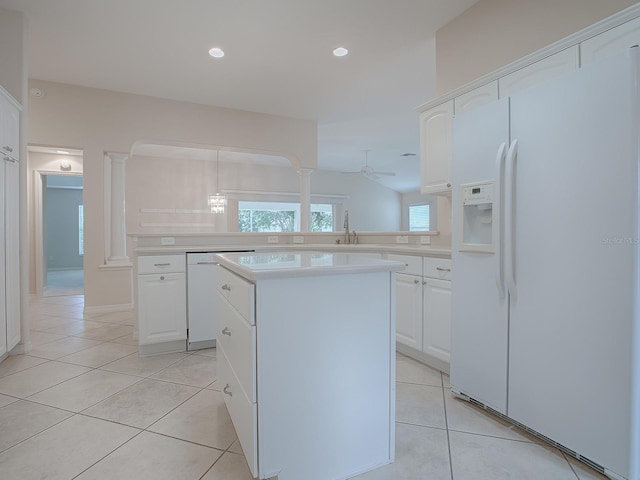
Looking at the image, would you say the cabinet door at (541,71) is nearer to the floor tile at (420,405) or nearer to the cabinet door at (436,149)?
the cabinet door at (436,149)

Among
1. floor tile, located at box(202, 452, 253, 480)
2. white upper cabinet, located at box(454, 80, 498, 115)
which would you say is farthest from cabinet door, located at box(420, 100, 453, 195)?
floor tile, located at box(202, 452, 253, 480)

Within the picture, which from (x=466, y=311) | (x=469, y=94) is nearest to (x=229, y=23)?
(x=469, y=94)

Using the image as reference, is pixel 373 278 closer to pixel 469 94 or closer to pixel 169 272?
pixel 469 94

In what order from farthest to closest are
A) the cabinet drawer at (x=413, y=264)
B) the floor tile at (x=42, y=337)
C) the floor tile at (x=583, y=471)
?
1. the floor tile at (x=42, y=337)
2. the cabinet drawer at (x=413, y=264)
3. the floor tile at (x=583, y=471)

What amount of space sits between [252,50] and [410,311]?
283 centimetres

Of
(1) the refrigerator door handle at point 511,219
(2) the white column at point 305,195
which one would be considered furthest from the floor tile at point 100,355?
(2) the white column at point 305,195

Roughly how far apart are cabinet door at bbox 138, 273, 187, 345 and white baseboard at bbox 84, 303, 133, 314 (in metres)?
2.05

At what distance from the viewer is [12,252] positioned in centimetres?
265

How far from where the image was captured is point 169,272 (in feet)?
9.43

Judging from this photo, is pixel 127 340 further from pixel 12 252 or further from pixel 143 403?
pixel 143 403

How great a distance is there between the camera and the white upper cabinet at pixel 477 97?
7.61 feet

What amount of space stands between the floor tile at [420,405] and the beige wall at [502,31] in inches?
91.4

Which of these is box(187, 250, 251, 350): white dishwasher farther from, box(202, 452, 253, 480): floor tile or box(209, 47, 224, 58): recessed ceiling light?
box(209, 47, 224, 58): recessed ceiling light

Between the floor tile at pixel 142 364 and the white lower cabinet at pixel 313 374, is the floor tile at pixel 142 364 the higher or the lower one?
the lower one
